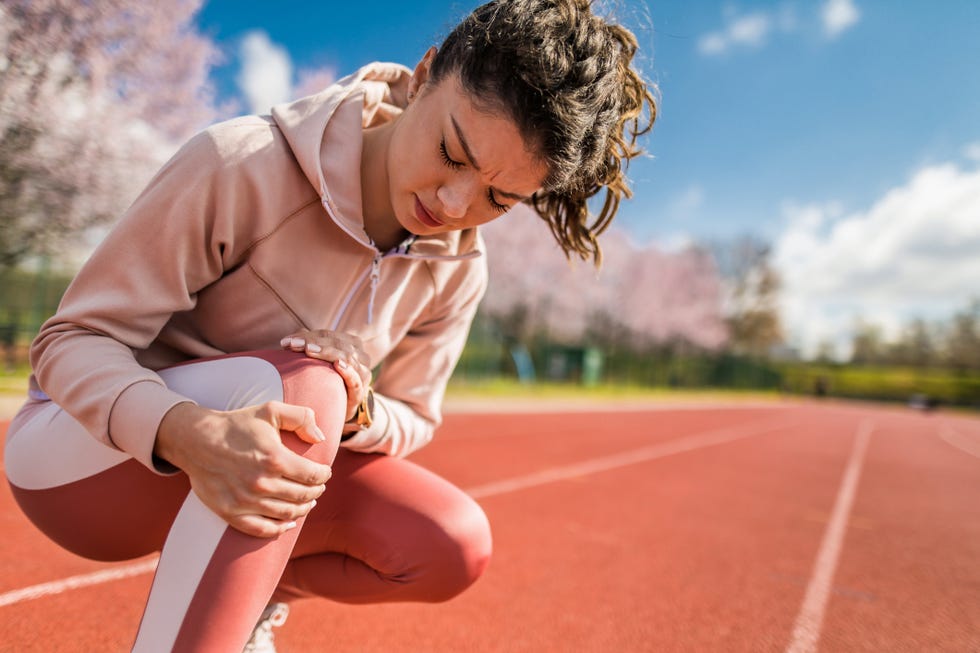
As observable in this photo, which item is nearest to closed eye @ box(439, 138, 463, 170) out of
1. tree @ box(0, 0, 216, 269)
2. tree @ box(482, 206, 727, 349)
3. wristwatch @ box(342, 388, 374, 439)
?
wristwatch @ box(342, 388, 374, 439)

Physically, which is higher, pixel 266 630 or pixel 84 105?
pixel 84 105

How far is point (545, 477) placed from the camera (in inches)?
232

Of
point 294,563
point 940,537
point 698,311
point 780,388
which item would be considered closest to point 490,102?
point 294,563

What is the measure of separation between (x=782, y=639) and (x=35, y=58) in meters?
11.0

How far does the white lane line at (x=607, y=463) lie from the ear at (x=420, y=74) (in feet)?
11.5

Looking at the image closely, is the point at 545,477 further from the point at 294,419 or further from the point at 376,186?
the point at 294,419

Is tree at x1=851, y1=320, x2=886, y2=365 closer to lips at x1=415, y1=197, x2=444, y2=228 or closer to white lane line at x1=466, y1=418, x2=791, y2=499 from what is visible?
white lane line at x1=466, y1=418, x2=791, y2=499

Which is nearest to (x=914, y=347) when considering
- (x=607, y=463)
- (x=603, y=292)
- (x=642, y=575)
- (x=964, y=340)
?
(x=964, y=340)

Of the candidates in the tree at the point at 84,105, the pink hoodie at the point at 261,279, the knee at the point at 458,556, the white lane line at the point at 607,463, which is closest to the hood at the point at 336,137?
the pink hoodie at the point at 261,279

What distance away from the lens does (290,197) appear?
5.01 feet

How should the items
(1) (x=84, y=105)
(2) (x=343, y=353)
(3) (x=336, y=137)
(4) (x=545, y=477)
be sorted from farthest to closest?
(1) (x=84, y=105), (4) (x=545, y=477), (3) (x=336, y=137), (2) (x=343, y=353)

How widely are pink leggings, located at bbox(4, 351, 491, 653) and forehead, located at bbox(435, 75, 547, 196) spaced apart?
0.54m

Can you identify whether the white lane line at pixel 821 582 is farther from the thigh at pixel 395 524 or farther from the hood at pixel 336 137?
the hood at pixel 336 137

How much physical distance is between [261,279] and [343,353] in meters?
0.33
